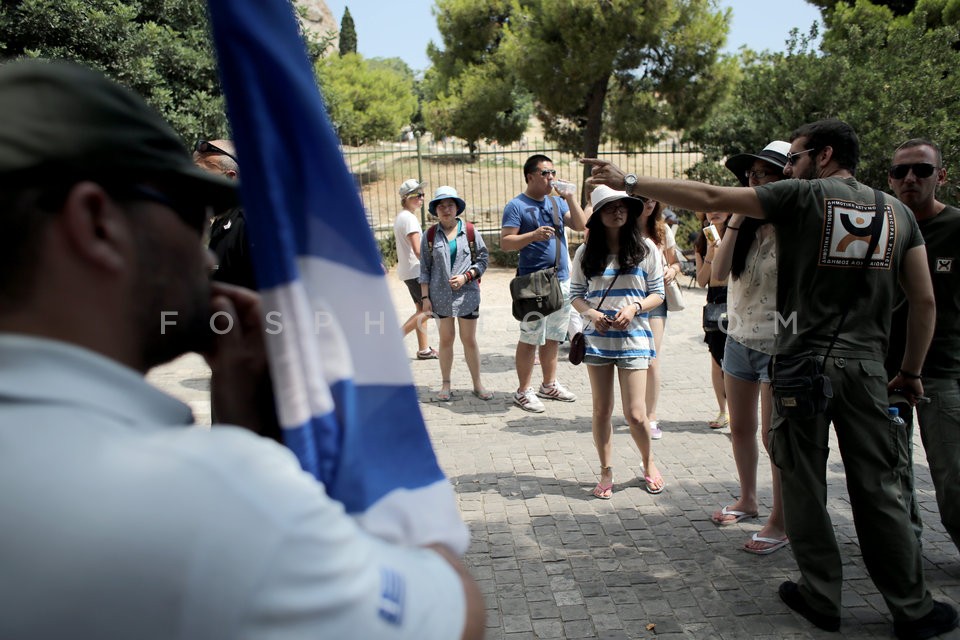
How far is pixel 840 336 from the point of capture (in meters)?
3.49

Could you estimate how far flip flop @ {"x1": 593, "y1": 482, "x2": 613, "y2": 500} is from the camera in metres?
5.17

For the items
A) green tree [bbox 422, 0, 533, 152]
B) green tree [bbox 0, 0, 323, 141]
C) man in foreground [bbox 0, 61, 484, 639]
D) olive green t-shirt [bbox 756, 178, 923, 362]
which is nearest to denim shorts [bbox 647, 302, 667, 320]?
olive green t-shirt [bbox 756, 178, 923, 362]

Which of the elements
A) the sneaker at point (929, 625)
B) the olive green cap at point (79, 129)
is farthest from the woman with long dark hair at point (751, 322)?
the olive green cap at point (79, 129)

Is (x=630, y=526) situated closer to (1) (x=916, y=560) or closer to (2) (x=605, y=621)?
(2) (x=605, y=621)

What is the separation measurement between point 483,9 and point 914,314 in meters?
25.9

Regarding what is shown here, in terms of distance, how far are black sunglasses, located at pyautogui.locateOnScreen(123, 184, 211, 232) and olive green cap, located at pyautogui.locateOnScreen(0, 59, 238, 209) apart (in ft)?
0.04

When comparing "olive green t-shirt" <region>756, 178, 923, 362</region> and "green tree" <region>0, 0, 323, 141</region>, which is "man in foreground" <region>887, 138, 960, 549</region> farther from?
"green tree" <region>0, 0, 323, 141</region>

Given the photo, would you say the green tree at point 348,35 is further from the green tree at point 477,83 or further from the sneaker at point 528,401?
the sneaker at point 528,401

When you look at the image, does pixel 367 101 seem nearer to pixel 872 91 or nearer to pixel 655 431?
pixel 872 91

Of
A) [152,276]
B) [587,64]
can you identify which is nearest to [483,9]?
[587,64]

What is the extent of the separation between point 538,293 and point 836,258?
3588 mm

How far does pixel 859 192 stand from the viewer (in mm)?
3471

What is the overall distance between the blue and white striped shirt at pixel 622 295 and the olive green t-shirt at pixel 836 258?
4.77ft

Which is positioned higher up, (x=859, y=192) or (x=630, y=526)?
(x=859, y=192)
